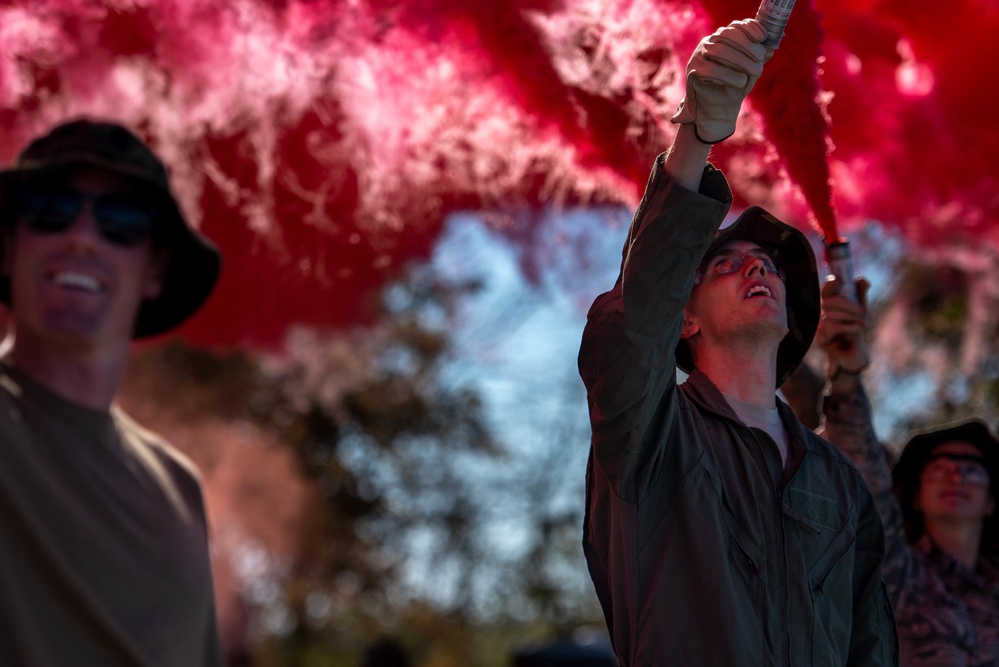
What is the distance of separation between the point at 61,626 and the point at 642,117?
5.33 feet

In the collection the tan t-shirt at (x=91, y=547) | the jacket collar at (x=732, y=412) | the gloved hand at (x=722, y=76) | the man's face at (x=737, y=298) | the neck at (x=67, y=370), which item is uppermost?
the gloved hand at (x=722, y=76)

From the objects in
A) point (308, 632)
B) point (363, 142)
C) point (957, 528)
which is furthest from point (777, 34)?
point (308, 632)

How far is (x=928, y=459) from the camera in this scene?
3.16 metres

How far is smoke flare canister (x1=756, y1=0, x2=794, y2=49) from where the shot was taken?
1699mm

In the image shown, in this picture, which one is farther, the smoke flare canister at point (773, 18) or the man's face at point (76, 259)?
the man's face at point (76, 259)

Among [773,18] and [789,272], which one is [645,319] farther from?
[789,272]

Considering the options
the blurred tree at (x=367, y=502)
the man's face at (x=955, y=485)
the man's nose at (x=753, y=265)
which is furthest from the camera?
the blurred tree at (x=367, y=502)

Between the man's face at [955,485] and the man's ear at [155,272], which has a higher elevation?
the man's ear at [155,272]

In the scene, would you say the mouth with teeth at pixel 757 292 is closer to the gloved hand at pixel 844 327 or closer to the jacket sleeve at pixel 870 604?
the jacket sleeve at pixel 870 604

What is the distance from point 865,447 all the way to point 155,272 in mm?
1875

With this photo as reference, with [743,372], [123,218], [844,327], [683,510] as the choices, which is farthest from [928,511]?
[123,218]

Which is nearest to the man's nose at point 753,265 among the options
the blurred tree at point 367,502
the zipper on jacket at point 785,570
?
the zipper on jacket at point 785,570

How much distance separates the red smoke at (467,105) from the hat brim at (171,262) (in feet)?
1.05

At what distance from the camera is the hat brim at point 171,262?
2447mm
